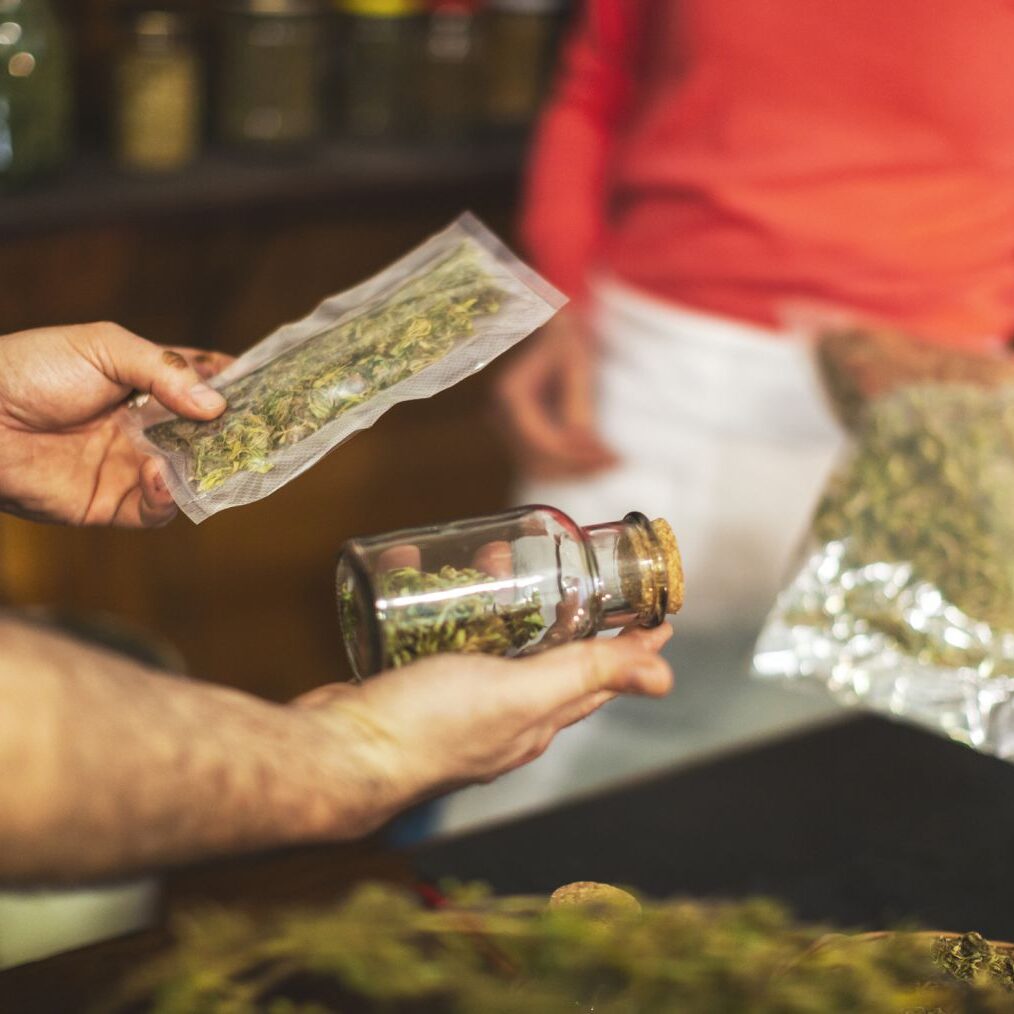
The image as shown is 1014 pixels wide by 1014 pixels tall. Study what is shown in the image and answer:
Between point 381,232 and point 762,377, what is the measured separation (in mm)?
931

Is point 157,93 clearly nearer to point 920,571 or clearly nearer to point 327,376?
point 327,376

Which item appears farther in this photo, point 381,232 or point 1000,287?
point 381,232

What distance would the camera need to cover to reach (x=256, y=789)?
1.85 ft

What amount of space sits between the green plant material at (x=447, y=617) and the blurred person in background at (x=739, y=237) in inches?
24.9

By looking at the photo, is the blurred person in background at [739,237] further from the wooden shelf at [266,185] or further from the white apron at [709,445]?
the wooden shelf at [266,185]

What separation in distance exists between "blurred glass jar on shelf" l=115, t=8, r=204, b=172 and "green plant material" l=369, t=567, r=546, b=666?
133 cm

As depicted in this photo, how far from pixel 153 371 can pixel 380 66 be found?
1.34m

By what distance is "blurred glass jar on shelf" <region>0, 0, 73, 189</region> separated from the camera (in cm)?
156

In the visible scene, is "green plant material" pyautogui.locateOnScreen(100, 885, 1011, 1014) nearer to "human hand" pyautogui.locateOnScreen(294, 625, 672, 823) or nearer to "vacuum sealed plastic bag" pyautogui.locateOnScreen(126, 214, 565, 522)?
"human hand" pyautogui.locateOnScreen(294, 625, 672, 823)

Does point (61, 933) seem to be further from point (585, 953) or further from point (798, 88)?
point (798, 88)

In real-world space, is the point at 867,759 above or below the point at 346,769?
below

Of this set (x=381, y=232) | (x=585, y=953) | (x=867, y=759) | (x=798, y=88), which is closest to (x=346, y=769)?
(x=585, y=953)

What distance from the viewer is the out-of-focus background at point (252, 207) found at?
1745mm

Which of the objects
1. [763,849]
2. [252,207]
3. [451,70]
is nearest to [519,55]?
[451,70]
